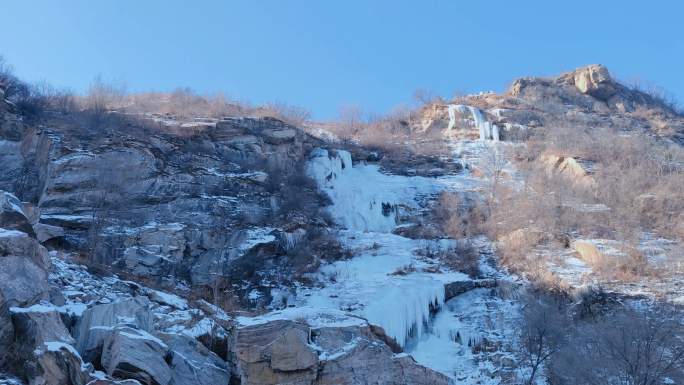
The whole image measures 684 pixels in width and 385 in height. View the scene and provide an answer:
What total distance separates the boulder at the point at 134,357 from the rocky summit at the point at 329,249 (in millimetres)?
27

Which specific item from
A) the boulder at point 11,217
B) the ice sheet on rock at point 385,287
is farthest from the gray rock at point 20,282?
the ice sheet on rock at point 385,287

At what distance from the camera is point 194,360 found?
865 cm

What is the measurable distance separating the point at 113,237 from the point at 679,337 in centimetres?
1452

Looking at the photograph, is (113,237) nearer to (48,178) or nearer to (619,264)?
(48,178)

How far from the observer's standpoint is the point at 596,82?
125ft

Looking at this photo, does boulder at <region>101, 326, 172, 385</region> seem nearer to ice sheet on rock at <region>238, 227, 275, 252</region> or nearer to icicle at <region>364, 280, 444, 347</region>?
icicle at <region>364, 280, 444, 347</region>

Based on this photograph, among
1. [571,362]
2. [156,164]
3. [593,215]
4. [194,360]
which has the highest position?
[156,164]

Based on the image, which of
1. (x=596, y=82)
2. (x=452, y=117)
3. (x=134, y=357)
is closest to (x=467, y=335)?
(x=134, y=357)

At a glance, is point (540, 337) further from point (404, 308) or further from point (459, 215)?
point (459, 215)

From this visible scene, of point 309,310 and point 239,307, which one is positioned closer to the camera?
point 309,310

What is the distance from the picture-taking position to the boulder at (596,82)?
3791 centimetres

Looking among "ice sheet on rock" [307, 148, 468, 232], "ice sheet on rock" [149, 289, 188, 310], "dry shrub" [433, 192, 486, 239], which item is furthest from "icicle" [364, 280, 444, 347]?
"ice sheet on rock" [307, 148, 468, 232]

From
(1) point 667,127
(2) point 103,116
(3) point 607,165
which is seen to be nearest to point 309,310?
(2) point 103,116

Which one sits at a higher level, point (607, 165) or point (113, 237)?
point (607, 165)
